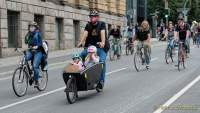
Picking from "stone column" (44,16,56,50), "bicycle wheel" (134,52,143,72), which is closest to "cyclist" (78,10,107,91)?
"bicycle wheel" (134,52,143,72)

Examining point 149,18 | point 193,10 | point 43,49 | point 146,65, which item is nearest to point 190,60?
point 146,65

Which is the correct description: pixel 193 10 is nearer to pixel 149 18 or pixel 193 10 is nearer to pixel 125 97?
pixel 149 18

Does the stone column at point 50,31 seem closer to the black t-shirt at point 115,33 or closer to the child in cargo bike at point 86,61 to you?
the black t-shirt at point 115,33

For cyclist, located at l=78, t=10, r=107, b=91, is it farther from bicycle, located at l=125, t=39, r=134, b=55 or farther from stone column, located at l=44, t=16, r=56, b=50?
stone column, located at l=44, t=16, r=56, b=50

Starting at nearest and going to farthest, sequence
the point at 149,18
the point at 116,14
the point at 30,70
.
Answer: the point at 30,70 < the point at 116,14 < the point at 149,18

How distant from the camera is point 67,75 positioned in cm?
1240

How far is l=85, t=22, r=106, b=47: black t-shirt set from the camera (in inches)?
542

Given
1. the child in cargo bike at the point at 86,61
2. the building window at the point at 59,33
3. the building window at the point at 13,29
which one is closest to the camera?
the child in cargo bike at the point at 86,61

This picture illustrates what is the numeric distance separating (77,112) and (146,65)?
1017 cm

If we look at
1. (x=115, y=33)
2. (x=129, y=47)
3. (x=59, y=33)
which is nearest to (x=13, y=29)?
(x=129, y=47)

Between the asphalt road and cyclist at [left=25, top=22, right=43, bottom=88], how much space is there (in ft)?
1.86

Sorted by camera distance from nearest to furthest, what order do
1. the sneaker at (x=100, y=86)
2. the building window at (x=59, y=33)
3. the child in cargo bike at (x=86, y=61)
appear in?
the child in cargo bike at (x=86, y=61)
the sneaker at (x=100, y=86)
the building window at (x=59, y=33)

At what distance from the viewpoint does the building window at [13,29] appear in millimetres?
33500

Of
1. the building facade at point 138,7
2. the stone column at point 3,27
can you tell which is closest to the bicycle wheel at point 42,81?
the stone column at point 3,27
